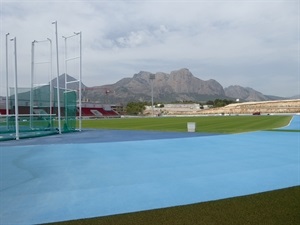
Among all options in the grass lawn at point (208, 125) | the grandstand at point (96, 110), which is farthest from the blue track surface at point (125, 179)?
the grandstand at point (96, 110)

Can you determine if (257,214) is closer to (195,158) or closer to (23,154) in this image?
(195,158)

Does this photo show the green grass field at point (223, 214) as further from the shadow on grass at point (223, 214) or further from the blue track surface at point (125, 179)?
the blue track surface at point (125, 179)

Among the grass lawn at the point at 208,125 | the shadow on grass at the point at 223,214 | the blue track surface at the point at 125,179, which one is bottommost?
the grass lawn at the point at 208,125

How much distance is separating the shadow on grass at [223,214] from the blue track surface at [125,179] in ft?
1.13

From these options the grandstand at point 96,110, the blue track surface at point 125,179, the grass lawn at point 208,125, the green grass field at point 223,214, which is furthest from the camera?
the grandstand at point 96,110

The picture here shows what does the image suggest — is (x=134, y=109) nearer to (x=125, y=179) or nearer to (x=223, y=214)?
(x=125, y=179)

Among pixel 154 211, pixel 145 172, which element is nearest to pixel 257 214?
pixel 154 211

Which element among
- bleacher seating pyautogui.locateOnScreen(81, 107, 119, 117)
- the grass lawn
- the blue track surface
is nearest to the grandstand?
bleacher seating pyautogui.locateOnScreen(81, 107, 119, 117)

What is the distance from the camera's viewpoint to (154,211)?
16.5 ft

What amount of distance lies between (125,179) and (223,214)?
3.25 meters

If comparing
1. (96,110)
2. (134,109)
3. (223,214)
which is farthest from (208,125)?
(134,109)

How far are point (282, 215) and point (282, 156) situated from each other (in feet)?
22.0

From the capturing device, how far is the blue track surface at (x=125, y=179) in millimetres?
5453

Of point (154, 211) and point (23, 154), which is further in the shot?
point (23, 154)
